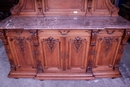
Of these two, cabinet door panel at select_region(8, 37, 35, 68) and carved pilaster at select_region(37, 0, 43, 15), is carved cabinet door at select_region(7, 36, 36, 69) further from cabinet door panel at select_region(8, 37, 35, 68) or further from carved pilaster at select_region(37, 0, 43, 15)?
carved pilaster at select_region(37, 0, 43, 15)

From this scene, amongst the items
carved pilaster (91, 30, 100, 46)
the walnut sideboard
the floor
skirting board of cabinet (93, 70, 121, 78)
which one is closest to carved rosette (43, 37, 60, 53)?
the walnut sideboard

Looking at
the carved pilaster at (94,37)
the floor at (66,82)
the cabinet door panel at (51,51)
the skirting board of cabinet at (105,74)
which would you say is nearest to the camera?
the carved pilaster at (94,37)

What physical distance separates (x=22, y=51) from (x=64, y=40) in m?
0.77

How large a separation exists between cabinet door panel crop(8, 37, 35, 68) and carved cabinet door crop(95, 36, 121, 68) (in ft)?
3.88

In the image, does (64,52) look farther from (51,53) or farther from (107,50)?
(107,50)

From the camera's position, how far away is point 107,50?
1.91m

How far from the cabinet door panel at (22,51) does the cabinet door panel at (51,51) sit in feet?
0.71

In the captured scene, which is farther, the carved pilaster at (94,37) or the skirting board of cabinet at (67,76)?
the skirting board of cabinet at (67,76)

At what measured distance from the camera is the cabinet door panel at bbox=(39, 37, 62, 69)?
1.80 meters

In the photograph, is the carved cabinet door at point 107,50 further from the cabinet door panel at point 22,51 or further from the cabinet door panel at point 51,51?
the cabinet door panel at point 22,51

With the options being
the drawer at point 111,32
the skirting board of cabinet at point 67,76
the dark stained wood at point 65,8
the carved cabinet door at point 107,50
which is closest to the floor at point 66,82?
the skirting board of cabinet at point 67,76

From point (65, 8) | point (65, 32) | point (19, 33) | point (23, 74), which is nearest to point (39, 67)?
point (23, 74)

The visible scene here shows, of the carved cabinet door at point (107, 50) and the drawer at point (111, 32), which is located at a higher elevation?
the drawer at point (111, 32)

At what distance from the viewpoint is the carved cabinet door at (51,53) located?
1796 millimetres
